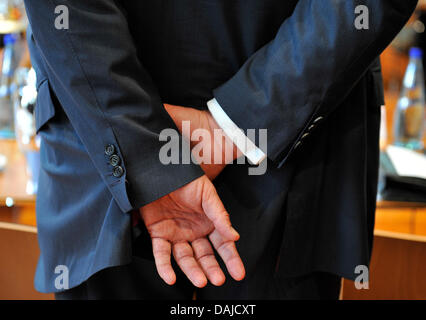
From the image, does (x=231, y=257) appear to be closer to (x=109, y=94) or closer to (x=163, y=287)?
(x=163, y=287)

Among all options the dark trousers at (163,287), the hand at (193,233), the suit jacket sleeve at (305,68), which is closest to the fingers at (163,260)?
the hand at (193,233)

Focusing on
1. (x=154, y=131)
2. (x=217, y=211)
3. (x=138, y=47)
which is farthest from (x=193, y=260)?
(x=138, y=47)

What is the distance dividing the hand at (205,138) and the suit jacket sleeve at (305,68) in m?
0.04

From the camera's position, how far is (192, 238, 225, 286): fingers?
2.42ft

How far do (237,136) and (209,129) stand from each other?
48 millimetres

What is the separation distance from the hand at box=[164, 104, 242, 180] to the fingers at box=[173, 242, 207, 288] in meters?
0.13

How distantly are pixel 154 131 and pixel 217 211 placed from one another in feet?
0.47

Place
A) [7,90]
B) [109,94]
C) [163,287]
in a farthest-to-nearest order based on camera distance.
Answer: [7,90] → [163,287] → [109,94]

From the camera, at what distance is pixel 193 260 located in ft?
2.44

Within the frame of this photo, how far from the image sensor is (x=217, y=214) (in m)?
0.71

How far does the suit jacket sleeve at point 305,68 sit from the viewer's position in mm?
681

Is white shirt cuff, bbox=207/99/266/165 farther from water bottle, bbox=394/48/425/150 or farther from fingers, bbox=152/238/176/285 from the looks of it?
water bottle, bbox=394/48/425/150

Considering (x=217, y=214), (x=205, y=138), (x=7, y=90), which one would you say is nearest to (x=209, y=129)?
(x=205, y=138)
